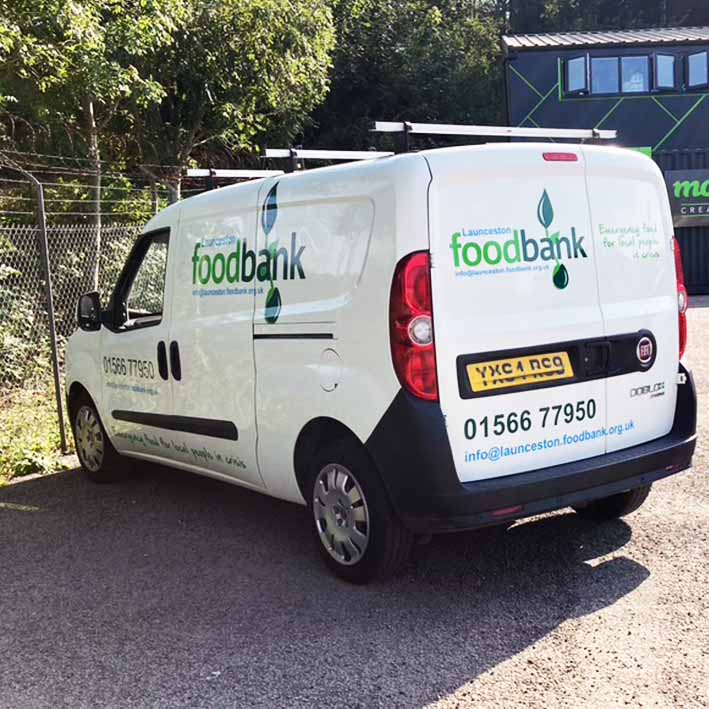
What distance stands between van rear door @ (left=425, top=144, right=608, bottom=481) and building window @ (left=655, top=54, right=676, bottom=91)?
22.9 m

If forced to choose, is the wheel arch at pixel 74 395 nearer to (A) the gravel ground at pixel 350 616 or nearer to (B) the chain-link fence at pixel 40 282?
(A) the gravel ground at pixel 350 616

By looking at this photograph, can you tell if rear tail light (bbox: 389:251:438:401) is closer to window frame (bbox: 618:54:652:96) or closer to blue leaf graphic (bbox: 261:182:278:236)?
blue leaf graphic (bbox: 261:182:278:236)

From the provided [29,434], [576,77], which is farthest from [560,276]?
[576,77]

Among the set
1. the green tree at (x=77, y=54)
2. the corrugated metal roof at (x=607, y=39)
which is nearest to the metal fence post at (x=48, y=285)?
the green tree at (x=77, y=54)

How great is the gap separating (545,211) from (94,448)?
4080 millimetres

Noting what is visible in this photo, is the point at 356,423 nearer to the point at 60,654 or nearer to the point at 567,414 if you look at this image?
the point at 567,414

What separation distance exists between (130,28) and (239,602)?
8.26 metres

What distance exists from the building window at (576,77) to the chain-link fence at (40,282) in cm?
1691

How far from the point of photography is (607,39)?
2519cm

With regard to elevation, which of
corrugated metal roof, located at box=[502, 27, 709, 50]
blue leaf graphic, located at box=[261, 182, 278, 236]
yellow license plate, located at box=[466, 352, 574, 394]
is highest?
corrugated metal roof, located at box=[502, 27, 709, 50]

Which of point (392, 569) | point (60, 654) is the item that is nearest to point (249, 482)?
point (392, 569)

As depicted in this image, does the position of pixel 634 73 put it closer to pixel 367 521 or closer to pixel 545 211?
pixel 545 211

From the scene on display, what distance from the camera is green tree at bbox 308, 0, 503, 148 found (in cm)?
2566

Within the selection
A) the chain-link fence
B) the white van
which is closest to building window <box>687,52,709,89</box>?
the chain-link fence
